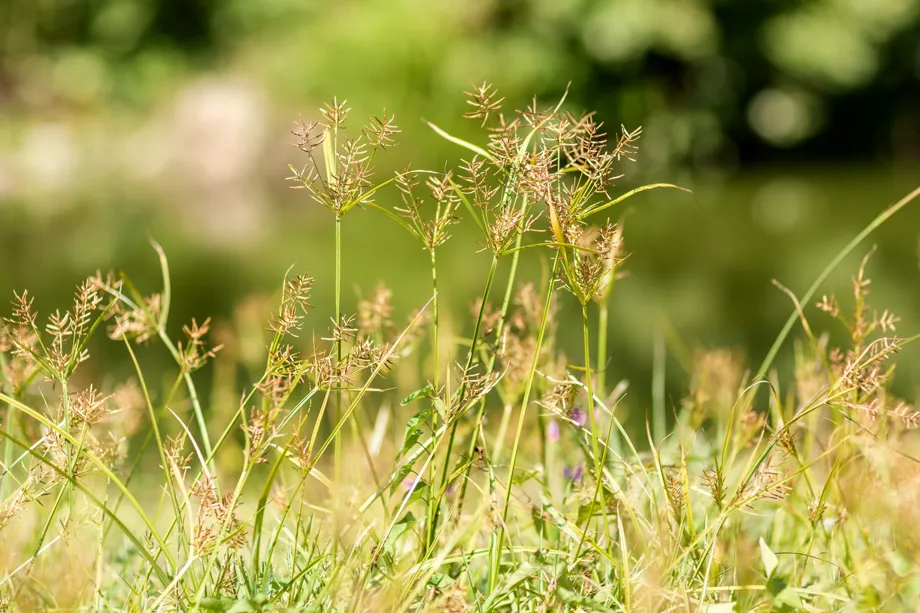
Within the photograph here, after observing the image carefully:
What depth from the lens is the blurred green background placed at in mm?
6598

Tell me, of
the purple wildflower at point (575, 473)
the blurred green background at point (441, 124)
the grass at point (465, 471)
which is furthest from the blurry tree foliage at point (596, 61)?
the grass at point (465, 471)

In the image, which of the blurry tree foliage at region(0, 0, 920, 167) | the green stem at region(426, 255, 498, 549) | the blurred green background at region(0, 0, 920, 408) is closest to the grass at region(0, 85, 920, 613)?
the green stem at region(426, 255, 498, 549)

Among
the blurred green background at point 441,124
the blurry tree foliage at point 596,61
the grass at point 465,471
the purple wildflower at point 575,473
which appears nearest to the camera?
the grass at point 465,471

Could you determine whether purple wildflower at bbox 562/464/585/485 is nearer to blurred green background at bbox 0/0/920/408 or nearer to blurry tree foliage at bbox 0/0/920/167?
blurred green background at bbox 0/0/920/408

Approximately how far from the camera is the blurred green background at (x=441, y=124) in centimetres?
660

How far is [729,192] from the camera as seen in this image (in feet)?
38.3

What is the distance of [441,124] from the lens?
1257 cm

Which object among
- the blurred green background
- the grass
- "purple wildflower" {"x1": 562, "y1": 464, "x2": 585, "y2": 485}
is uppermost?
the grass

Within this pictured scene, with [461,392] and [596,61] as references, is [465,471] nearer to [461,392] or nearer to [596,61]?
[461,392]

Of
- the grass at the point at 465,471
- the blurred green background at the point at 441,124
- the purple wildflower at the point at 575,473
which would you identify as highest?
the grass at the point at 465,471

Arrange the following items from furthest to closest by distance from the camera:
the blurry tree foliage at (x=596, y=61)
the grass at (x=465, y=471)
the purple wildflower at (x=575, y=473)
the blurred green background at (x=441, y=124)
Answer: the blurry tree foliage at (x=596, y=61) → the blurred green background at (x=441, y=124) → the purple wildflower at (x=575, y=473) → the grass at (x=465, y=471)

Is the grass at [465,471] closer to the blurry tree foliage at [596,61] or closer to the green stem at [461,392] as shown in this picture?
the green stem at [461,392]

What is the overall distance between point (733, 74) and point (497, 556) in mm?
15133

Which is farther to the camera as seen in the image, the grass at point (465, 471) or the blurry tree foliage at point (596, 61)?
the blurry tree foliage at point (596, 61)
